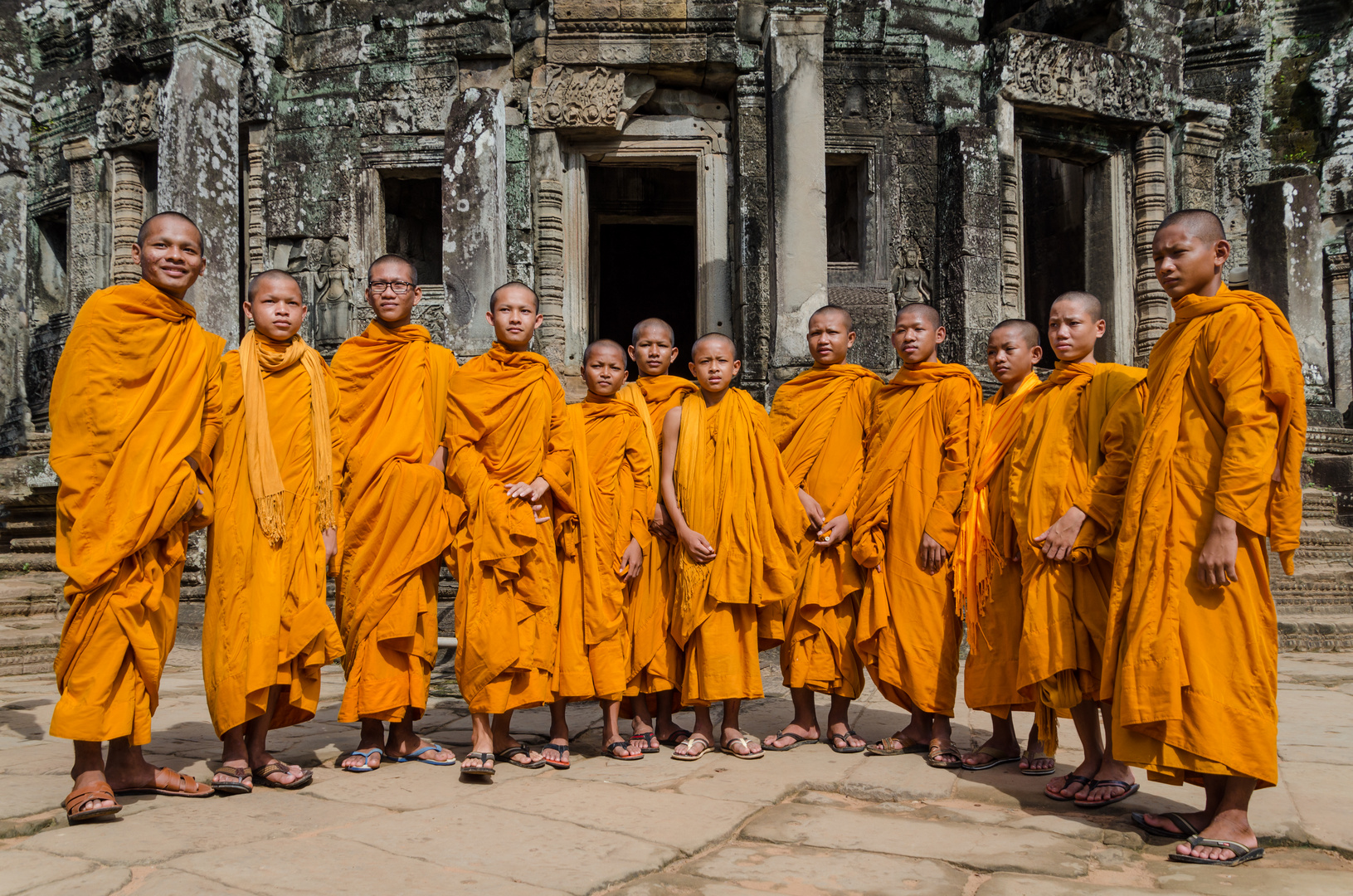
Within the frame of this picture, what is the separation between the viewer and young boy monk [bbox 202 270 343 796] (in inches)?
136

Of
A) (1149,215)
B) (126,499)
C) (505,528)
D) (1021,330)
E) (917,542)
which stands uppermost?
(1149,215)

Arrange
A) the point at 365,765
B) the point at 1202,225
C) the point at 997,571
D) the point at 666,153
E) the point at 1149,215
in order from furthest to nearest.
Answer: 1. the point at 1149,215
2. the point at 666,153
3. the point at 997,571
4. the point at 365,765
5. the point at 1202,225

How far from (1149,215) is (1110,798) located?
8.67m

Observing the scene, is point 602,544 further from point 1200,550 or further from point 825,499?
point 1200,550

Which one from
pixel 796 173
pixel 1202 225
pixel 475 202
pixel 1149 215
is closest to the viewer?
pixel 1202 225

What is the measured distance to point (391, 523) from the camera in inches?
152

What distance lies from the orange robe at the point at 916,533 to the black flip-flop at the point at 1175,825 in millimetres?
967

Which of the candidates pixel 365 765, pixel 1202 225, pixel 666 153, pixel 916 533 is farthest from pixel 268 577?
pixel 666 153

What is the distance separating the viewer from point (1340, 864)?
9.29ft

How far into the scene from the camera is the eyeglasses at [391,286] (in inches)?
161

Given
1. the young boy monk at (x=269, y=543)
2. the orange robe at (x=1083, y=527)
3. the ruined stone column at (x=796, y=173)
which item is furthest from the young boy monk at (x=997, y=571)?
the ruined stone column at (x=796, y=173)

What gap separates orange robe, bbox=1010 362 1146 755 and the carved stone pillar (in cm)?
750

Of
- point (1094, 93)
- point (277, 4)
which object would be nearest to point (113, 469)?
point (277, 4)

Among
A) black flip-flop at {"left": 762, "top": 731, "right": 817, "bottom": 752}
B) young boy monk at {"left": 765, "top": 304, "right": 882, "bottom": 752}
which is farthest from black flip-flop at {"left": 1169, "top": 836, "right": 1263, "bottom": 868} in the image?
black flip-flop at {"left": 762, "top": 731, "right": 817, "bottom": 752}
